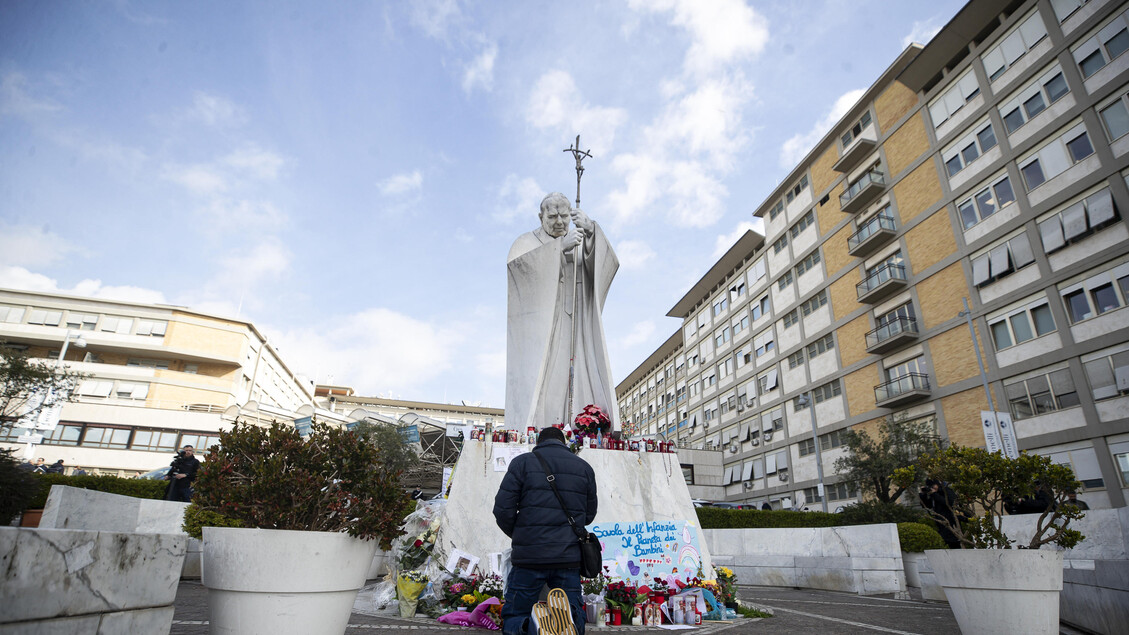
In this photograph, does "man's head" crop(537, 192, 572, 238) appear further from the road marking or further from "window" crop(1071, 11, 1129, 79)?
"window" crop(1071, 11, 1129, 79)

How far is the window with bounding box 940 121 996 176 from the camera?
87.1ft

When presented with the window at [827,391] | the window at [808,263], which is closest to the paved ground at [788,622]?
the window at [827,391]

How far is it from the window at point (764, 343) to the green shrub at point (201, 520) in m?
41.8

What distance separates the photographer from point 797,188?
4128cm

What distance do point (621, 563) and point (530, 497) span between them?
10.9 feet

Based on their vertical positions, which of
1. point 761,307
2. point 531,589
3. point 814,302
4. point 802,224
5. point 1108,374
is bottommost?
point 531,589

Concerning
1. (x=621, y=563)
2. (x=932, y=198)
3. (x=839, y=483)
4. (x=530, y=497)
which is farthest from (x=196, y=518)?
(x=839, y=483)

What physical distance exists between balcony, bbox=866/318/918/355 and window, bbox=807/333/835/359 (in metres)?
3.82

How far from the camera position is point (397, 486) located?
406cm

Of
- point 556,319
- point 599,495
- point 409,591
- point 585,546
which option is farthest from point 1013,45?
point 409,591

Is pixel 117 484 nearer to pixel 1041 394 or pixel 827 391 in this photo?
pixel 1041 394

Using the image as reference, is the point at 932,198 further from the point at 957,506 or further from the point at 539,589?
the point at 539,589

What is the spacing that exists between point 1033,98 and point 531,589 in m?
29.9

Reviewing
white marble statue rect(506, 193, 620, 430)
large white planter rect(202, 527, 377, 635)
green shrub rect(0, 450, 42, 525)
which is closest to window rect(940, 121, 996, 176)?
white marble statue rect(506, 193, 620, 430)
